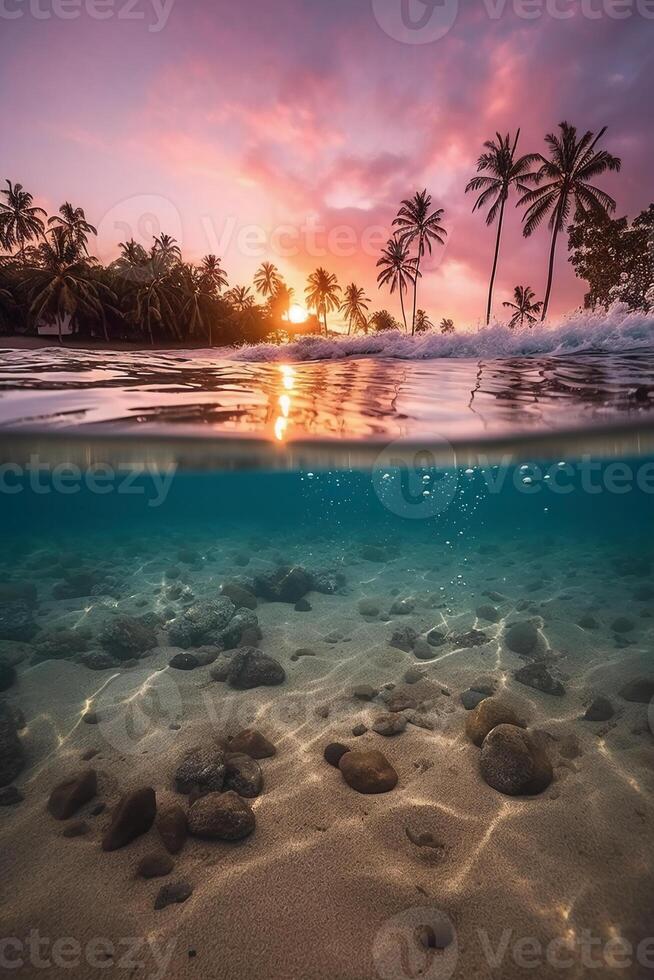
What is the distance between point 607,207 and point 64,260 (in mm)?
45831

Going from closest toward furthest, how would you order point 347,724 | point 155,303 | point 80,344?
point 347,724 → point 80,344 → point 155,303

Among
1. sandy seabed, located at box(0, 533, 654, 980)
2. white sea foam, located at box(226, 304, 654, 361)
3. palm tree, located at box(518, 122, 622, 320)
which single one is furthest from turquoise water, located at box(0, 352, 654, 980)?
palm tree, located at box(518, 122, 622, 320)

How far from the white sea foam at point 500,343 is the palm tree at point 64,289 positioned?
97.1ft

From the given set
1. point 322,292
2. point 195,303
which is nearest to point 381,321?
point 322,292

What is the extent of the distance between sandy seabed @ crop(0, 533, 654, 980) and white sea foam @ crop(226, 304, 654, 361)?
30.3ft

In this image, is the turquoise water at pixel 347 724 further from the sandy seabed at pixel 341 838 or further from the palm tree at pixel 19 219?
the palm tree at pixel 19 219

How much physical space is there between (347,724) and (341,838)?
1758 millimetres

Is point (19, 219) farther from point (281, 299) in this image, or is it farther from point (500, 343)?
point (500, 343)

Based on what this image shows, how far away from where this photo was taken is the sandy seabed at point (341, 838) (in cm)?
315

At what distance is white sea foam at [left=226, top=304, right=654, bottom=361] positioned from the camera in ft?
41.5

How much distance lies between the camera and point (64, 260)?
38969mm

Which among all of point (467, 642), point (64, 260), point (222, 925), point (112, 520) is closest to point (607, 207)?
point (467, 642)

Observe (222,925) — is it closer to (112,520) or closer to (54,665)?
(54,665)

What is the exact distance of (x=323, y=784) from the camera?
4.78 meters
